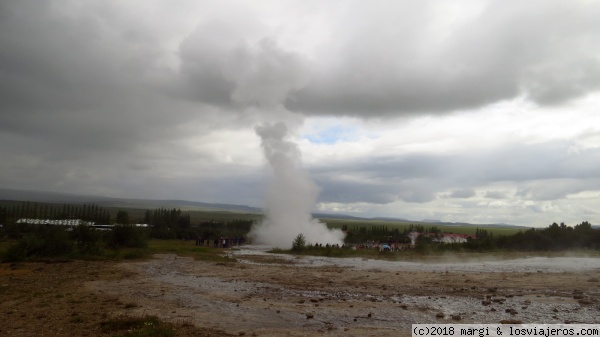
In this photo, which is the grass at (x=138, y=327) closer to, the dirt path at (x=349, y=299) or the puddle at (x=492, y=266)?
the dirt path at (x=349, y=299)

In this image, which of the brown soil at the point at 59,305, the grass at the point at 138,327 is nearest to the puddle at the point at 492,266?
the brown soil at the point at 59,305

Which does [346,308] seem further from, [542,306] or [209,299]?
[542,306]

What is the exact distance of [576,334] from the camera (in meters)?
11.7

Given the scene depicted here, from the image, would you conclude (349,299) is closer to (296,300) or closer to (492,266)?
(296,300)

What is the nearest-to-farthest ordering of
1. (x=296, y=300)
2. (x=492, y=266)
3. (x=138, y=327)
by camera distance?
1. (x=138, y=327)
2. (x=296, y=300)
3. (x=492, y=266)

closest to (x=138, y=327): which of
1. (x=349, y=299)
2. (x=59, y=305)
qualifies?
(x=59, y=305)

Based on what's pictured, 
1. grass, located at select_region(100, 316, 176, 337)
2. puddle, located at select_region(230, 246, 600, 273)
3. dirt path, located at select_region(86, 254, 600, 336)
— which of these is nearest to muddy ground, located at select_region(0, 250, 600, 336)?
dirt path, located at select_region(86, 254, 600, 336)

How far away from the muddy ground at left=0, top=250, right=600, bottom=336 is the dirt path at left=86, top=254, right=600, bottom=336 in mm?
38

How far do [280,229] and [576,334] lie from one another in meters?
58.6

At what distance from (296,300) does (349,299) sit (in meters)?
2.32

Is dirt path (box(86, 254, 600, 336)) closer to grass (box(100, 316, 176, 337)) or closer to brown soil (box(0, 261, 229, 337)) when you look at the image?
brown soil (box(0, 261, 229, 337))

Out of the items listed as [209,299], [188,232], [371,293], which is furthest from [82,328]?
[188,232]

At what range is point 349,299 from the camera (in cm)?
1842

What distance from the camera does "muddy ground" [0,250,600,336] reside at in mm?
13438
